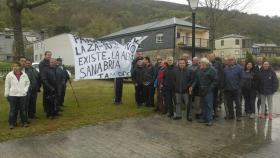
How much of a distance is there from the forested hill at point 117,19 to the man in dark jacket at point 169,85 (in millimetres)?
54582

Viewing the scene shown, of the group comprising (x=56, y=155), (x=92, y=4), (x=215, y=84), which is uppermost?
(x=92, y=4)

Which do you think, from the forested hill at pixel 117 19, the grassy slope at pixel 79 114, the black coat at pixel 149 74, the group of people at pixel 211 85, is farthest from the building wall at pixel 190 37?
the group of people at pixel 211 85

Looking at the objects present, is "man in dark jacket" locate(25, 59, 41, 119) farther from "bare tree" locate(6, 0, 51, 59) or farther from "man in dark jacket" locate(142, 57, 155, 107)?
"bare tree" locate(6, 0, 51, 59)

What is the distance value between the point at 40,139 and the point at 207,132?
411cm

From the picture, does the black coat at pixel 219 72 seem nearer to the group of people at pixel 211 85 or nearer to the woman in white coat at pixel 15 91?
the group of people at pixel 211 85

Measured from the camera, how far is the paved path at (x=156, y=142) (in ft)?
24.6

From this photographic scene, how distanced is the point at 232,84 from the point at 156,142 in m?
3.67

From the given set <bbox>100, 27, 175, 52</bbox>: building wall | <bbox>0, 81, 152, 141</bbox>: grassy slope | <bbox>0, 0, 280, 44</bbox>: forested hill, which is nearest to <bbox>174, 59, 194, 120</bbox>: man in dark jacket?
<bbox>0, 81, 152, 141</bbox>: grassy slope

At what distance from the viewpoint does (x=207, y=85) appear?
10.4m

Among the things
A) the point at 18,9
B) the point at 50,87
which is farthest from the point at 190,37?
the point at 50,87

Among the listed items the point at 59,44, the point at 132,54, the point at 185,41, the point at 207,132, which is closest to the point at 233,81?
the point at 207,132

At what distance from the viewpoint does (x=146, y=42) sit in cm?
4938

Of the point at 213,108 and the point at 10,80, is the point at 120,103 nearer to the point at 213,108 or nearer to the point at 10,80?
the point at 213,108

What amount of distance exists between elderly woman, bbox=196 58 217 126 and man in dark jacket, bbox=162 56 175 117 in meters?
1.00
